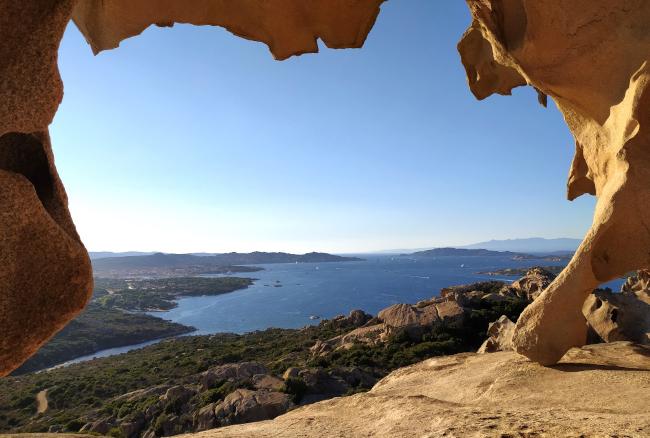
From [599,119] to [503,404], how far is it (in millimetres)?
5209

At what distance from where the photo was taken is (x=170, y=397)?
18.3 m

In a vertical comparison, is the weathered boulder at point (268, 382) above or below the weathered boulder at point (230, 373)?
above

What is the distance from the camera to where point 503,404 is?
491cm

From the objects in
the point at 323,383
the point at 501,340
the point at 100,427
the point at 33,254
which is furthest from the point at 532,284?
the point at 33,254

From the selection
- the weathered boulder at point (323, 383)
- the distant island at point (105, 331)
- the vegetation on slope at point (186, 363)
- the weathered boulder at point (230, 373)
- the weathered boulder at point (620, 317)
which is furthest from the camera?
the distant island at point (105, 331)

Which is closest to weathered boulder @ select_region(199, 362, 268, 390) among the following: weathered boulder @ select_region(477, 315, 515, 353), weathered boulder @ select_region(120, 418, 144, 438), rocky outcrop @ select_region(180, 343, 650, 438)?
weathered boulder @ select_region(120, 418, 144, 438)

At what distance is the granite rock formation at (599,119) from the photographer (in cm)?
580

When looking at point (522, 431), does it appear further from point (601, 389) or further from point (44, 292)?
point (44, 292)

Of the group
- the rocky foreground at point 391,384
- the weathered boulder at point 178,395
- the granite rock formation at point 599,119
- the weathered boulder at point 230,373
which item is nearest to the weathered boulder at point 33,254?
the rocky foreground at point 391,384

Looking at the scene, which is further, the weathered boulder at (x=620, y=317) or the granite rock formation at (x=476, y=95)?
the weathered boulder at (x=620, y=317)

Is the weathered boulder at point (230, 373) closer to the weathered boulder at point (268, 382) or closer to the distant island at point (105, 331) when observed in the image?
the weathered boulder at point (268, 382)

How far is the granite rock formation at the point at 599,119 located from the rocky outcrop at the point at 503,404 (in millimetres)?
669

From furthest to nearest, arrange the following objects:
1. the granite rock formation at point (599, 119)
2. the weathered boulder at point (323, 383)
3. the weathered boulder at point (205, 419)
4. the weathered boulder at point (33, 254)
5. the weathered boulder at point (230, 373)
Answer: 1. the weathered boulder at point (230, 373)
2. the weathered boulder at point (323, 383)
3. the weathered boulder at point (205, 419)
4. the granite rock formation at point (599, 119)
5. the weathered boulder at point (33, 254)

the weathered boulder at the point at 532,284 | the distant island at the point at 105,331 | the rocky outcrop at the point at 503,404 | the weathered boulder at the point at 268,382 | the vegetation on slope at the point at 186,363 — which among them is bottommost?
the distant island at the point at 105,331
